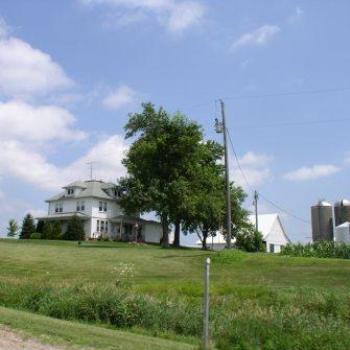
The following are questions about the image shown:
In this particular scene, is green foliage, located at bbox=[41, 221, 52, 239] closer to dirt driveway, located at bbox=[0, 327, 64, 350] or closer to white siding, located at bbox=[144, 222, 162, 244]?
white siding, located at bbox=[144, 222, 162, 244]

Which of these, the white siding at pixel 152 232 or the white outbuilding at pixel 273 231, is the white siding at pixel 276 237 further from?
the white siding at pixel 152 232

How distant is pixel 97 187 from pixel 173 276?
55.2 meters

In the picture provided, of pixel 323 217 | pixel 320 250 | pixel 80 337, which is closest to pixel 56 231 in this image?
pixel 323 217

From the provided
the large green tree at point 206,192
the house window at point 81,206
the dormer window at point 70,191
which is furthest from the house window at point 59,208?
the large green tree at point 206,192

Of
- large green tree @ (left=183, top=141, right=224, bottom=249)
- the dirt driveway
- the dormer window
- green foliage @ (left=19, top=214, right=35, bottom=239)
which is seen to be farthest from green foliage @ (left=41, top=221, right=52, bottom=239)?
the dirt driveway

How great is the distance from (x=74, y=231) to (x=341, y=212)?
94.2ft

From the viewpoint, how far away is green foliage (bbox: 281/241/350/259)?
3594 cm

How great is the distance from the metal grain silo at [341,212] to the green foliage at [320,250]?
20.2 meters

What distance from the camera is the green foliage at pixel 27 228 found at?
6875 centimetres

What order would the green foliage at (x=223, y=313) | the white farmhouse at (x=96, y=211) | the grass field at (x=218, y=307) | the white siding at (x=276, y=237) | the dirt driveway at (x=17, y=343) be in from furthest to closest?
the white siding at (x=276, y=237) → the white farmhouse at (x=96, y=211) → the grass field at (x=218, y=307) → the green foliage at (x=223, y=313) → the dirt driveway at (x=17, y=343)

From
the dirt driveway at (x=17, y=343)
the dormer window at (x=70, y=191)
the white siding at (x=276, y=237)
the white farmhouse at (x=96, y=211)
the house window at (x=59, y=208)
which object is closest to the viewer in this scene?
the dirt driveway at (x=17, y=343)

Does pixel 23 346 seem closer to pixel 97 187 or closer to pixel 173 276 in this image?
pixel 173 276

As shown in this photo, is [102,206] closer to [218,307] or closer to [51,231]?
[51,231]

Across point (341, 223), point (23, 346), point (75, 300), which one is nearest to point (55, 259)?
point (75, 300)
